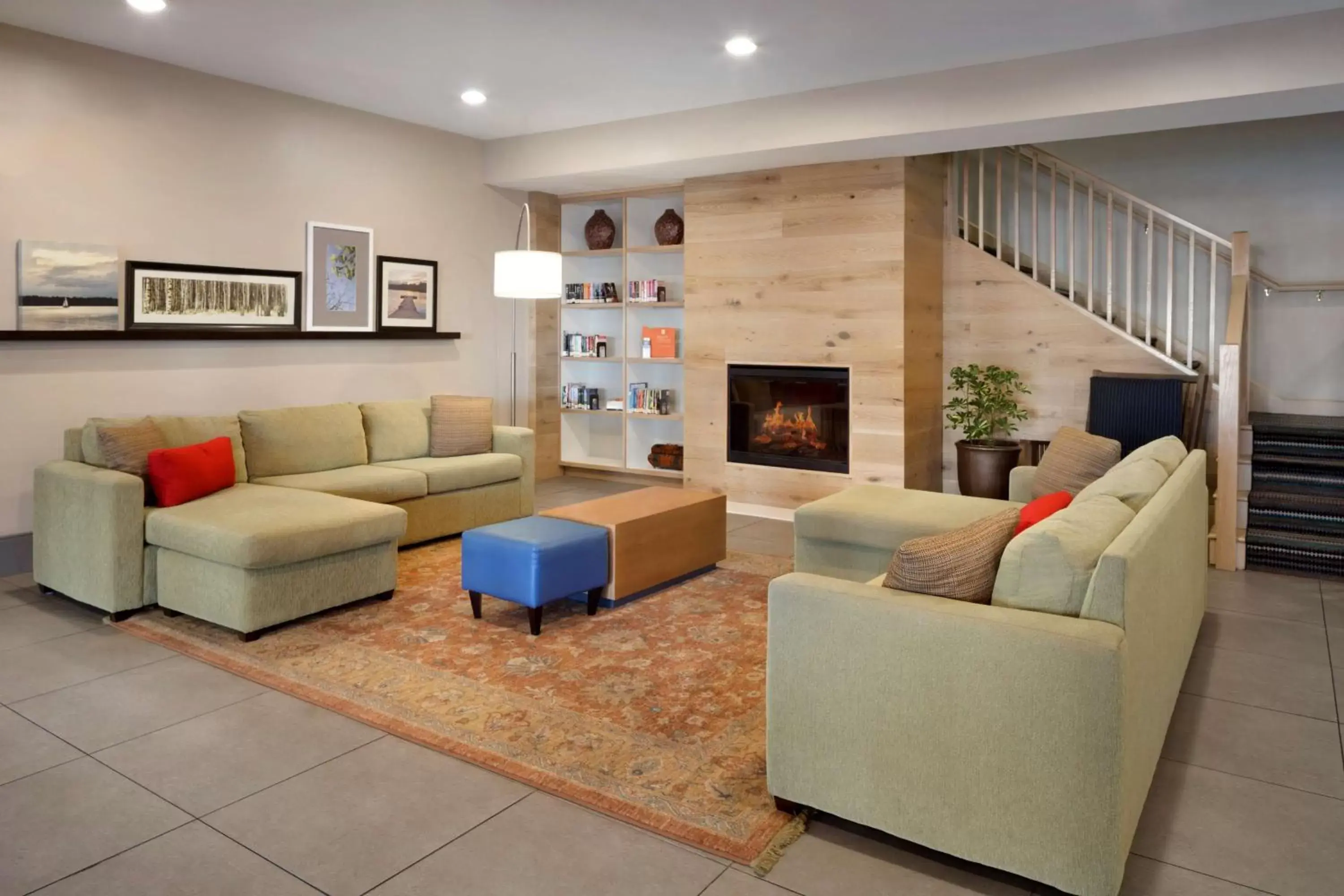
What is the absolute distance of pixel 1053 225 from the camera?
6.38 metres

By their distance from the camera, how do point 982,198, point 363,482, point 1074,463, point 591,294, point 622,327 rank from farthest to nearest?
point 622,327, point 591,294, point 982,198, point 363,482, point 1074,463

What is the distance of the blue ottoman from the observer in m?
3.97

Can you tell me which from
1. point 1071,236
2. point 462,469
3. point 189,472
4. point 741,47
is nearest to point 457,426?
point 462,469

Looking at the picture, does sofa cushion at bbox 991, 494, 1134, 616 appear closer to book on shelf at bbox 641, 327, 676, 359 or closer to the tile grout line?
the tile grout line

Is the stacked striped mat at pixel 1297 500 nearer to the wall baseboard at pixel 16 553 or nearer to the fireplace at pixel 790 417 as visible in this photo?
the fireplace at pixel 790 417

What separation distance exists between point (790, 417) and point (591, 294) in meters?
2.26

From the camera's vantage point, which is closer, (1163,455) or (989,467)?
(1163,455)


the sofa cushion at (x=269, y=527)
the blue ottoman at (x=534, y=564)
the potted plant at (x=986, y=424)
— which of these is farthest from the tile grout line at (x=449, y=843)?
the potted plant at (x=986, y=424)

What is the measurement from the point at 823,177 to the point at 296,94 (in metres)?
3.42

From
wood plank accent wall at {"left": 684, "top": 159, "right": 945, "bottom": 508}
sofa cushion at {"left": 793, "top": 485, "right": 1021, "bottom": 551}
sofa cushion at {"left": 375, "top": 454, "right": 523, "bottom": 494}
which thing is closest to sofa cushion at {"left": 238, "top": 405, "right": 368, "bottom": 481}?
sofa cushion at {"left": 375, "top": 454, "right": 523, "bottom": 494}

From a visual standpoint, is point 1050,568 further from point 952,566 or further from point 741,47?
point 741,47

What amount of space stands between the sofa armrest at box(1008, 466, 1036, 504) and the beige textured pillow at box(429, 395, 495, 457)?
10.9ft

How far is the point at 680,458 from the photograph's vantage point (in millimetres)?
7707

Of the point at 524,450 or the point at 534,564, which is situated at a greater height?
the point at 524,450
